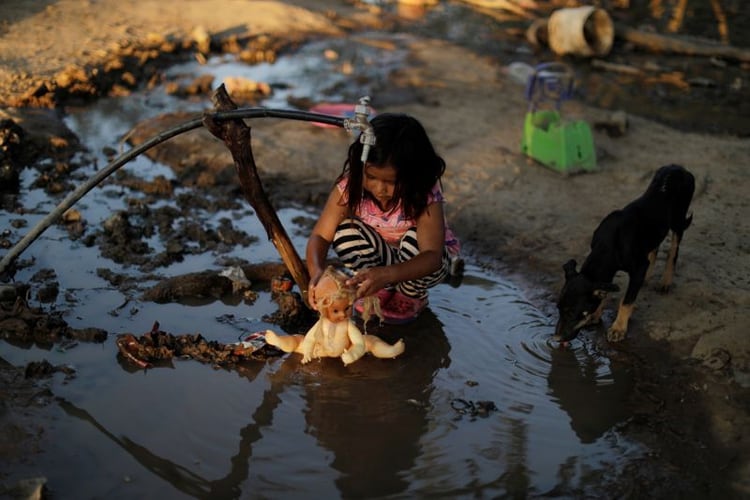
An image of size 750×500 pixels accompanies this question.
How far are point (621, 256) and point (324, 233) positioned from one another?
1624 mm

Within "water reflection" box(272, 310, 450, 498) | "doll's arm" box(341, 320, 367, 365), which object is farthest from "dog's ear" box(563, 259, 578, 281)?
"doll's arm" box(341, 320, 367, 365)

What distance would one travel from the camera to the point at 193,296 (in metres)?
4.61

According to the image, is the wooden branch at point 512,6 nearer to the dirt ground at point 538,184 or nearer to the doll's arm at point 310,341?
the dirt ground at point 538,184

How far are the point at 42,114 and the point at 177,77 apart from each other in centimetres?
220

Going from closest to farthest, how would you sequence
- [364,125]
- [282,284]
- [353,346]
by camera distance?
[364,125], [353,346], [282,284]

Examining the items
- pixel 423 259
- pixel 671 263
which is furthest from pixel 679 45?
pixel 423 259

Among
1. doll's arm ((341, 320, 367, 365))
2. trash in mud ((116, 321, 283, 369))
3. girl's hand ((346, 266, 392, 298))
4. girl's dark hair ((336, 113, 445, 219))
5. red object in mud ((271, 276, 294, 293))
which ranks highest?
girl's dark hair ((336, 113, 445, 219))

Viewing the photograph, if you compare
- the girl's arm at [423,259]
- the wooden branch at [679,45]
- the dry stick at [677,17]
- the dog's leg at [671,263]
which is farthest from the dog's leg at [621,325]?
the dry stick at [677,17]

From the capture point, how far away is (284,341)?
3898mm

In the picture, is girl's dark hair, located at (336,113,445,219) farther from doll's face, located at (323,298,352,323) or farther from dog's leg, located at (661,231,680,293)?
dog's leg, located at (661,231,680,293)

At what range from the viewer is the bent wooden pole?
371cm

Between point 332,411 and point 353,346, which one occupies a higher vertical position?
point 353,346

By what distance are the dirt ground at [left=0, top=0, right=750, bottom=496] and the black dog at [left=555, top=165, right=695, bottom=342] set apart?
32 centimetres

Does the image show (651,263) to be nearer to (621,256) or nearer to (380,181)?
(621,256)
